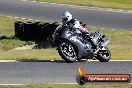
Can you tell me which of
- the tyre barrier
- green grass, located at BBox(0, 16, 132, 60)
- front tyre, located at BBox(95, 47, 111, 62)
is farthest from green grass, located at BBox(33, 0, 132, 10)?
front tyre, located at BBox(95, 47, 111, 62)

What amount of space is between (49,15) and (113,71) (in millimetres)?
20266

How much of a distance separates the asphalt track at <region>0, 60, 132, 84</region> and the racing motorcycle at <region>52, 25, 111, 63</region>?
0.27 meters

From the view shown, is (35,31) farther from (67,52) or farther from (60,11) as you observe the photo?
(60,11)

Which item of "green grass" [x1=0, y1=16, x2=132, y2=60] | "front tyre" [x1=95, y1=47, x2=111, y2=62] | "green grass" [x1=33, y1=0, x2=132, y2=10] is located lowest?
"green grass" [x1=33, y1=0, x2=132, y2=10]

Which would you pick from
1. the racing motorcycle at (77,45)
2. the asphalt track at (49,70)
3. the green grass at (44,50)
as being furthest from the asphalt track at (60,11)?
the asphalt track at (49,70)

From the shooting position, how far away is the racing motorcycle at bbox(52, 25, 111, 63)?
1528 centimetres

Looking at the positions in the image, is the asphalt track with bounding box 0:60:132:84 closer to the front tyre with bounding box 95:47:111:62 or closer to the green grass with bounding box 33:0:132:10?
the front tyre with bounding box 95:47:111:62

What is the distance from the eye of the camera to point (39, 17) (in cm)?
3291

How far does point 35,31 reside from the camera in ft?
80.4

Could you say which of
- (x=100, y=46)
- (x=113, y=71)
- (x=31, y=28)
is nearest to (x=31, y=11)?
→ (x=31, y=28)

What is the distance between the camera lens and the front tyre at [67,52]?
15240mm

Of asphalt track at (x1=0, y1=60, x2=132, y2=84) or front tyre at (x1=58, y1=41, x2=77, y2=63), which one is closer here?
asphalt track at (x1=0, y1=60, x2=132, y2=84)

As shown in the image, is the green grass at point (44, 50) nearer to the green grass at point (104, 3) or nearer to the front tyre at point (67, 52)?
the front tyre at point (67, 52)

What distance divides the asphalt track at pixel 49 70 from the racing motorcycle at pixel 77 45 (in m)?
0.27
